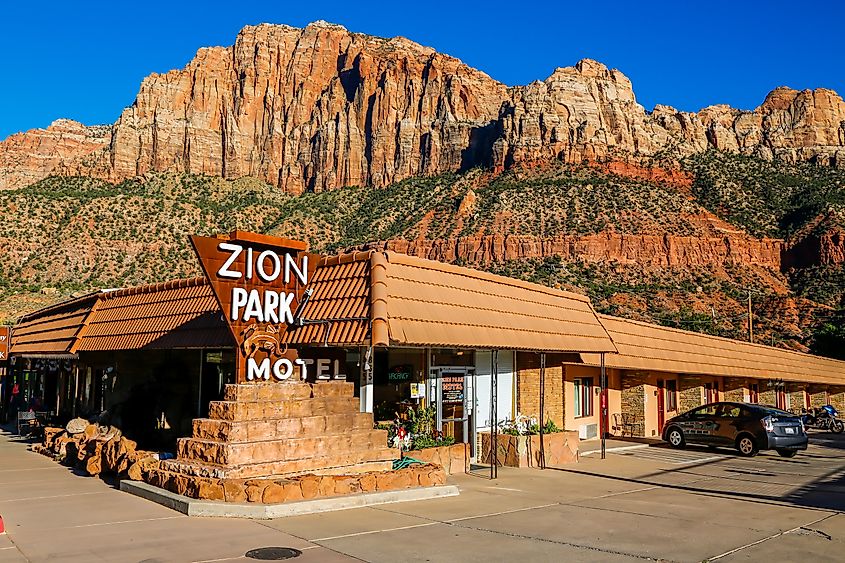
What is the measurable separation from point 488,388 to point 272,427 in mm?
7733

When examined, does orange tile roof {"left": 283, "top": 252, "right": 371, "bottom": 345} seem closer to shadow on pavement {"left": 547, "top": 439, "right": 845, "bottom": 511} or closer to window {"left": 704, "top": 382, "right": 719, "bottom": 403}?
shadow on pavement {"left": 547, "top": 439, "right": 845, "bottom": 511}

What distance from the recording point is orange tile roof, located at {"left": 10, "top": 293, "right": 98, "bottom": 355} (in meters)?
23.2

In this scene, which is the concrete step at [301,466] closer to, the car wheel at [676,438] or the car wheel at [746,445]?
the car wheel at [746,445]

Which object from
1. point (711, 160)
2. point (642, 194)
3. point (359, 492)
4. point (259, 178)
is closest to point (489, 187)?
point (642, 194)

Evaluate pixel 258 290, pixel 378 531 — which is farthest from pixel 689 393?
pixel 378 531

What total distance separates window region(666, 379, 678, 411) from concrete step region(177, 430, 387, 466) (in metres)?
19.8

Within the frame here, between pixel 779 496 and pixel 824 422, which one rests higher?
pixel 779 496

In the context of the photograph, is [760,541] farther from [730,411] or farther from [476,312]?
[730,411]

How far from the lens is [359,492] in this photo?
39.7 ft

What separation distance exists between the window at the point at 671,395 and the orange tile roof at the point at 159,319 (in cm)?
1946

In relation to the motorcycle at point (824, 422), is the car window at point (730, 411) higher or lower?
higher

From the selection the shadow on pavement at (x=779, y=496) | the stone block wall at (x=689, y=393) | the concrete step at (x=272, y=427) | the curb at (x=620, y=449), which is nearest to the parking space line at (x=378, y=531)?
the concrete step at (x=272, y=427)

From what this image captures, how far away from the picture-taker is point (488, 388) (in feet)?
61.5

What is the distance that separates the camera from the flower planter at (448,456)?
50.9 feet
